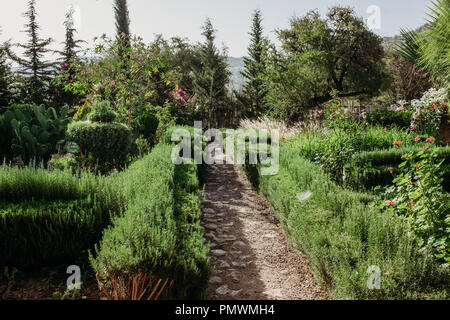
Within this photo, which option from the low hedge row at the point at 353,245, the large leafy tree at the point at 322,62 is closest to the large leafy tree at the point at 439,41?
the low hedge row at the point at 353,245

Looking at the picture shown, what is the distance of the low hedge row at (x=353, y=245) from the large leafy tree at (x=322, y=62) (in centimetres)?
935

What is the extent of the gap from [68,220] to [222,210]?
2583 mm

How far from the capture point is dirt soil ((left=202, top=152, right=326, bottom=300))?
267cm

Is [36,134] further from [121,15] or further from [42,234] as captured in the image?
[121,15]

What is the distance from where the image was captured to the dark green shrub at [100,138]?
17.5ft

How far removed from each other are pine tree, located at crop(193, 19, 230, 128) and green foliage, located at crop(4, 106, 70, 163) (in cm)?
1151

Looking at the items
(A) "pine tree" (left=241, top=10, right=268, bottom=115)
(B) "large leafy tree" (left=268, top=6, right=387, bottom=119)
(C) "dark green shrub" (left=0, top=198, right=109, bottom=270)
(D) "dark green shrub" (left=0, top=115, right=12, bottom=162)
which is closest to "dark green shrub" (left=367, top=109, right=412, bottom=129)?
(B) "large leafy tree" (left=268, top=6, right=387, bottom=119)

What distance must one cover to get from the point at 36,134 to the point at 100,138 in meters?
1.56

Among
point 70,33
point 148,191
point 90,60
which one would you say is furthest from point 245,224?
point 70,33

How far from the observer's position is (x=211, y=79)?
19.7 m

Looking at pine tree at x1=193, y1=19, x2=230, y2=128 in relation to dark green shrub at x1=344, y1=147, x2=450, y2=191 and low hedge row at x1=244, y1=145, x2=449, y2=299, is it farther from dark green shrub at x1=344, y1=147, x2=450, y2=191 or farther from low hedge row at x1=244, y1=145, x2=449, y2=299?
low hedge row at x1=244, y1=145, x2=449, y2=299

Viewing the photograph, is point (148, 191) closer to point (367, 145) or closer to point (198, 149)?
point (198, 149)

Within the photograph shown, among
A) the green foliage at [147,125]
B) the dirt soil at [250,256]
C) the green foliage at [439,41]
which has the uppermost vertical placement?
the green foliage at [439,41]

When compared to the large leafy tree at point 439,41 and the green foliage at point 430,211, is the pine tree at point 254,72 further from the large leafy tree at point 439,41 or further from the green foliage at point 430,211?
the green foliage at point 430,211
